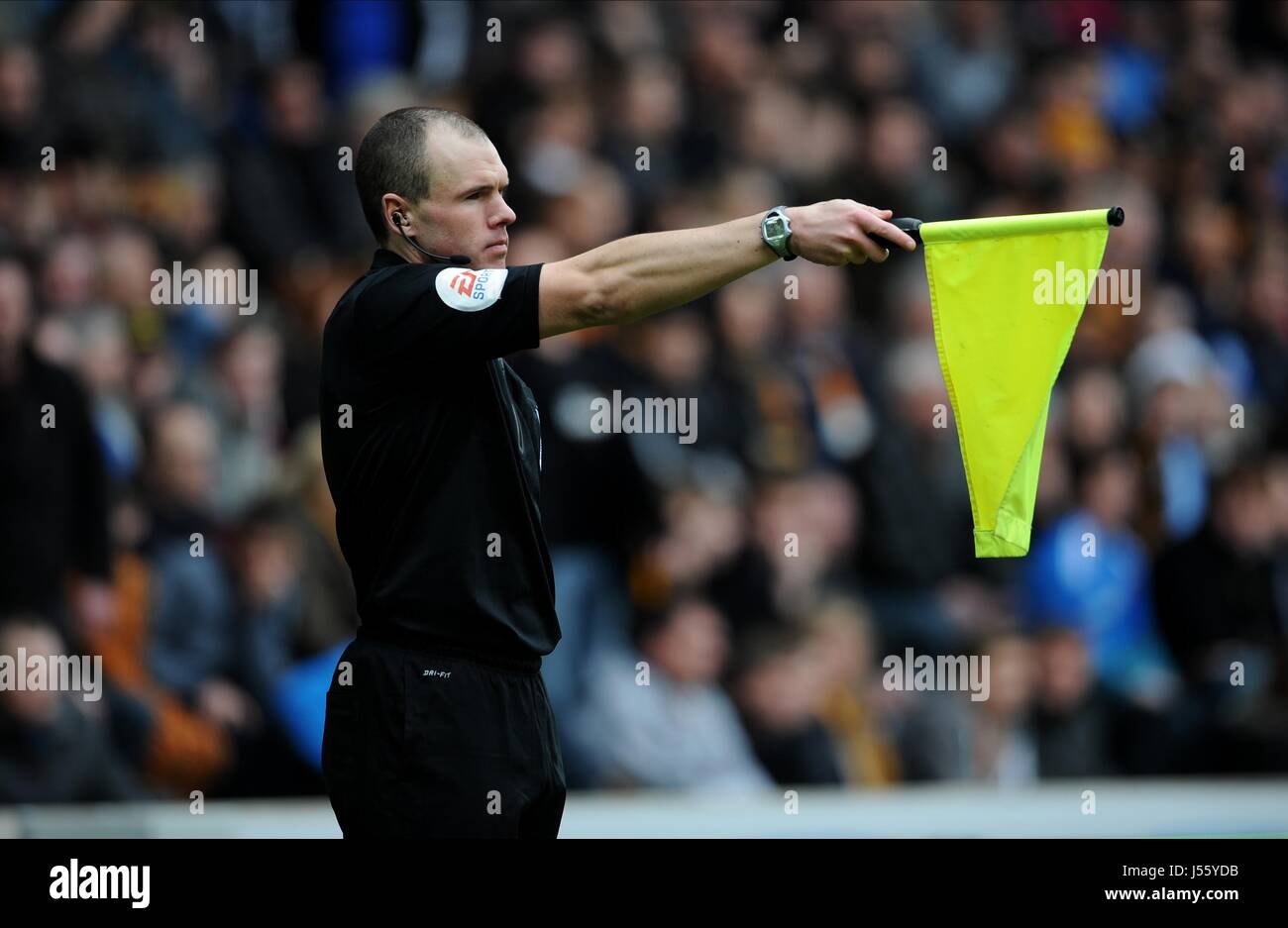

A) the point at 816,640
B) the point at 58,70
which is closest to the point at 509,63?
the point at 58,70

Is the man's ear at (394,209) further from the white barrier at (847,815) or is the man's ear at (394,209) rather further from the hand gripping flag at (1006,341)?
the white barrier at (847,815)

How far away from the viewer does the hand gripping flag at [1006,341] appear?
4586mm

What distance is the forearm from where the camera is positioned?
418 cm

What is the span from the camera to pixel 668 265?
421 centimetres

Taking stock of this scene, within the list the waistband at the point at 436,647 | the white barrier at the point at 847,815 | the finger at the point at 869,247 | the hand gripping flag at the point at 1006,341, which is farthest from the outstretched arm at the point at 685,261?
the white barrier at the point at 847,815

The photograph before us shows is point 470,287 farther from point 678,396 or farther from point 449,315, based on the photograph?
point 678,396

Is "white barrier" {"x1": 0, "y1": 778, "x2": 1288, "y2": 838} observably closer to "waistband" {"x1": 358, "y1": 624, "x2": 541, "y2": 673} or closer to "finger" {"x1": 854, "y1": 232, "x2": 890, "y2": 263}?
"waistband" {"x1": 358, "y1": 624, "x2": 541, "y2": 673}

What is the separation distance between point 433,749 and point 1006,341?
1.61 meters

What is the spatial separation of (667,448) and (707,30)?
292cm

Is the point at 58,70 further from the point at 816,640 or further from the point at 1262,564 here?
the point at 1262,564

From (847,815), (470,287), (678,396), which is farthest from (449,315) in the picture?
(678,396)

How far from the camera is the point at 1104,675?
962 cm

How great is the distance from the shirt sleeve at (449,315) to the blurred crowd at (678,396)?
3.85 meters

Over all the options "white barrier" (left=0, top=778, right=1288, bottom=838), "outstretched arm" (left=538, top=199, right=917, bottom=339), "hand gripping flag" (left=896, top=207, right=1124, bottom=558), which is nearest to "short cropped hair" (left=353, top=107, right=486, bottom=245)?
"outstretched arm" (left=538, top=199, right=917, bottom=339)
